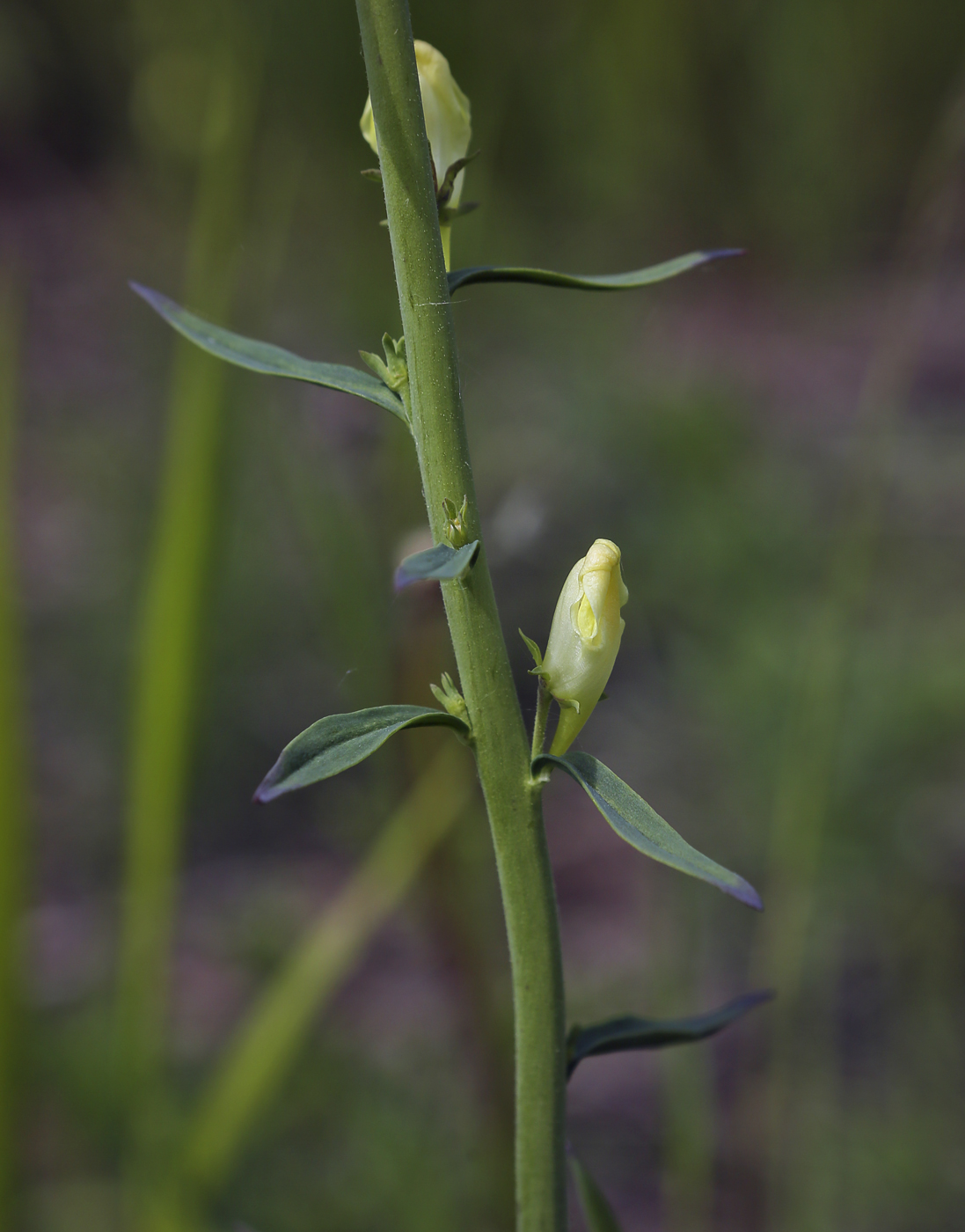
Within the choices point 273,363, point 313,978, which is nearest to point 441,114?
point 273,363

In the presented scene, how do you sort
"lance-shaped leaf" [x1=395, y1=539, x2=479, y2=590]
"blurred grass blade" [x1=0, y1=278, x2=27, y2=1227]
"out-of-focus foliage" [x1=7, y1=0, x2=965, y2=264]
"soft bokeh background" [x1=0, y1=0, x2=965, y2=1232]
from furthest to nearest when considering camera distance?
"out-of-focus foliage" [x1=7, y1=0, x2=965, y2=264] → "soft bokeh background" [x1=0, y1=0, x2=965, y2=1232] → "blurred grass blade" [x1=0, y1=278, x2=27, y2=1227] → "lance-shaped leaf" [x1=395, y1=539, x2=479, y2=590]

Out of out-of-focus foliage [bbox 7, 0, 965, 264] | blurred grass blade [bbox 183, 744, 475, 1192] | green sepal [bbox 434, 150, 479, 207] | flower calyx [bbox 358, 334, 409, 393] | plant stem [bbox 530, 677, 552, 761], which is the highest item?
out-of-focus foliage [bbox 7, 0, 965, 264]

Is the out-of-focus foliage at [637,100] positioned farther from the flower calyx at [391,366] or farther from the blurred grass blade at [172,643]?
the flower calyx at [391,366]

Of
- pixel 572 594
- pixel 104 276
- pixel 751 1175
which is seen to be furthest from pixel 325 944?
pixel 104 276

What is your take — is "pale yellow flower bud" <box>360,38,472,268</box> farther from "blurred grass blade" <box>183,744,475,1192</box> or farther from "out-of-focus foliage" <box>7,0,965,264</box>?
"out-of-focus foliage" <box>7,0,965,264</box>

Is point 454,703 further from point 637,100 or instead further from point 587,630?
point 637,100

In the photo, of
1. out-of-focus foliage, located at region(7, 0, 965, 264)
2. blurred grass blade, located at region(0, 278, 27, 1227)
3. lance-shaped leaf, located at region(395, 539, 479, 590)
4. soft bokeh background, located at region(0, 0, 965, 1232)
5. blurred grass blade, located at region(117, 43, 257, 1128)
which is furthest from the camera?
out-of-focus foliage, located at region(7, 0, 965, 264)

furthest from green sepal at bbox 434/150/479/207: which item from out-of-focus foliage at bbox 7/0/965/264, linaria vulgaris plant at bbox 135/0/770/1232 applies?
out-of-focus foliage at bbox 7/0/965/264
